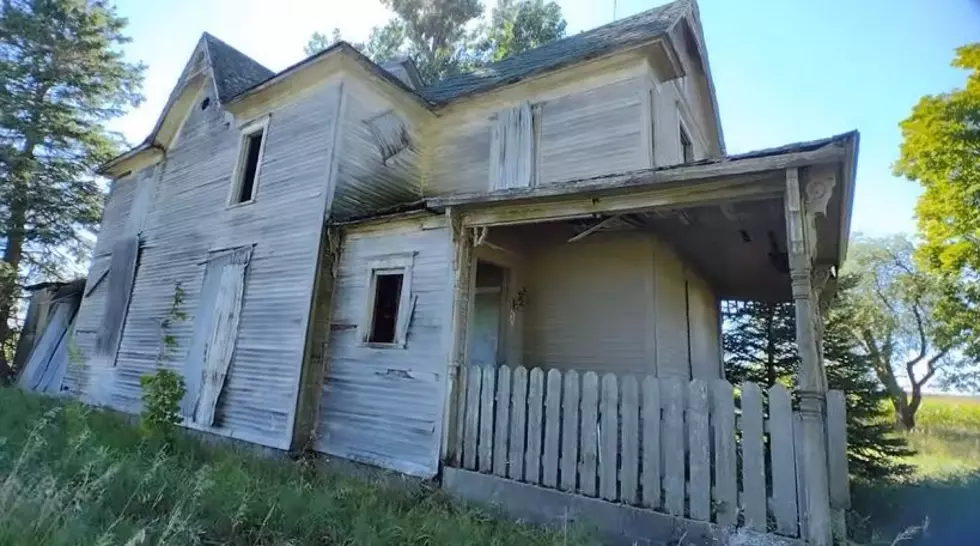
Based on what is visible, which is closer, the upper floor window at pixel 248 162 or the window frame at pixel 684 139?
the window frame at pixel 684 139

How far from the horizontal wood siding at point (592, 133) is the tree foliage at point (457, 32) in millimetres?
15180

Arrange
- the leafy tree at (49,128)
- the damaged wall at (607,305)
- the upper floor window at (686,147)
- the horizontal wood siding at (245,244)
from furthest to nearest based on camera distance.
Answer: the leafy tree at (49,128) < the upper floor window at (686,147) < the horizontal wood siding at (245,244) < the damaged wall at (607,305)

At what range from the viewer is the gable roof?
10.6 meters

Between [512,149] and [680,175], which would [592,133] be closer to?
[512,149]

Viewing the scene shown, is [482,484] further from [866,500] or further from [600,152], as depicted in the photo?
A: [866,500]

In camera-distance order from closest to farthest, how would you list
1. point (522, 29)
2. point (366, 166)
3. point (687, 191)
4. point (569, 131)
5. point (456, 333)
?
point (687, 191) < point (456, 333) < point (569, 131) < point (366, 166) < point (522, 29)

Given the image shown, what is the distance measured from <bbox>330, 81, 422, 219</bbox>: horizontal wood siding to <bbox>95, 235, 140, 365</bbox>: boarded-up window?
6.50 m

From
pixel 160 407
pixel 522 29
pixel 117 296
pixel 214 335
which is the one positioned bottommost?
pixel 160 407

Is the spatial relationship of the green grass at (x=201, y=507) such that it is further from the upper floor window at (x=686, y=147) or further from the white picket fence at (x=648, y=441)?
the upper floor window at (x=686, y=147)

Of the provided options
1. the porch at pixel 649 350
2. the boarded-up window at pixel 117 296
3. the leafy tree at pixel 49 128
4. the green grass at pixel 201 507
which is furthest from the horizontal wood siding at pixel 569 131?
the leafy tree at pixel 49 128

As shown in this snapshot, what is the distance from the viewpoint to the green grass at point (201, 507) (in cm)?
316

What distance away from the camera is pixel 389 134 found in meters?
9.47

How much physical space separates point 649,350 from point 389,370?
3558 millimetres

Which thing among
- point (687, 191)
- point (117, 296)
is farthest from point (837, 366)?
point (117, 296)
